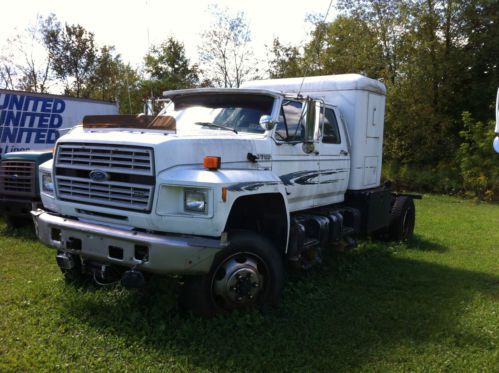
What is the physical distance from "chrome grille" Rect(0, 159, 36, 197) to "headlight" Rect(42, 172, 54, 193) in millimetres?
3023

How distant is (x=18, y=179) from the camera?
7883 mm

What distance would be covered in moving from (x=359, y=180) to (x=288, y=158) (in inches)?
85.6

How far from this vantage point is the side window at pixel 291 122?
17.6 ft

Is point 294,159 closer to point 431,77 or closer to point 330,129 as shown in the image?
point 330,129

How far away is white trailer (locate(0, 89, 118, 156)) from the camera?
1088 centimetres

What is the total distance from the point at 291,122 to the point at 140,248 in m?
2.42

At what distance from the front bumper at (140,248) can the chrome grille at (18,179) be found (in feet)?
12.7

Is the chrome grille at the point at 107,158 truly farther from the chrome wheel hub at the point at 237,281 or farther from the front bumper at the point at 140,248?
the chrome wheel hub at the point at 237,281

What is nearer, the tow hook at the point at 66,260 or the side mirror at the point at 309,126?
the tow hook at the point at 66,260

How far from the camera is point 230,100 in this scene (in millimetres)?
5406

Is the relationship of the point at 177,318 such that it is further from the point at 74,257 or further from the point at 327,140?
the point at 327,140

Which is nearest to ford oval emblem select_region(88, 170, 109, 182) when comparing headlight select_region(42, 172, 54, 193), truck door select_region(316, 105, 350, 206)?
headlight select_region(42, 172, 54, 193)

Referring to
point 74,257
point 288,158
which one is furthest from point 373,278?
point 74,257

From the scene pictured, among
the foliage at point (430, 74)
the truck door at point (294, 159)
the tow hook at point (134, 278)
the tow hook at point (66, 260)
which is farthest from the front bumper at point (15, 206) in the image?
the foliage at point (430, 74)
